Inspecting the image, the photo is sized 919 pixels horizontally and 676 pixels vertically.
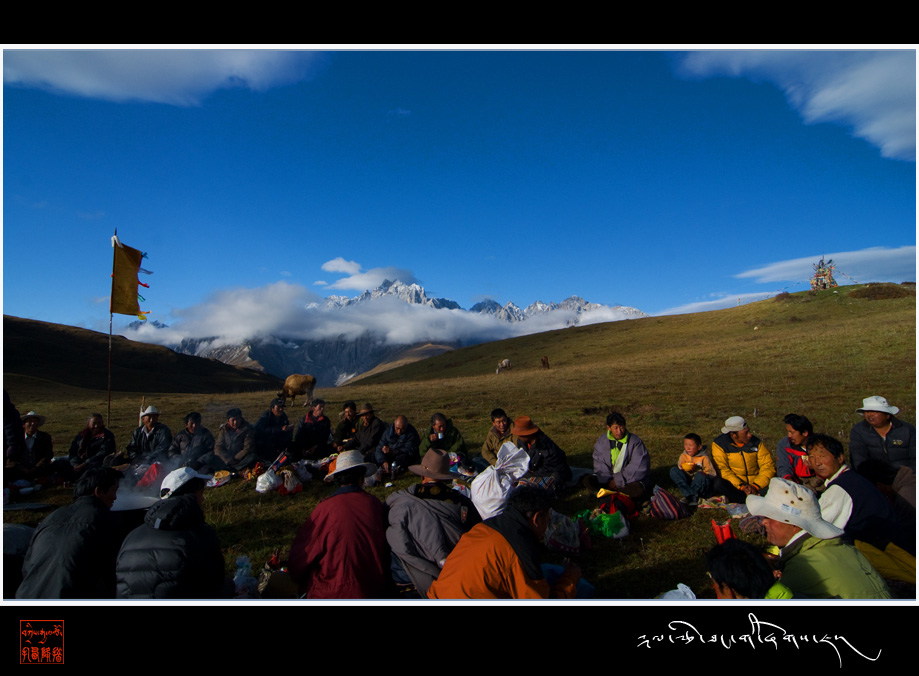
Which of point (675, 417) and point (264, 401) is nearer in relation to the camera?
point (675, 417)

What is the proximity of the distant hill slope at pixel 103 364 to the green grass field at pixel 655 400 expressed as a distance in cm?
5005

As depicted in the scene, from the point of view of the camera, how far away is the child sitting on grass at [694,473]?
25.6 ft

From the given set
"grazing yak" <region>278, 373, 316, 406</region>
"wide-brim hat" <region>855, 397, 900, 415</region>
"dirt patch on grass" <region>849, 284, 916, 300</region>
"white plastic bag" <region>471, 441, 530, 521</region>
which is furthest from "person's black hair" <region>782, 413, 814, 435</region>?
"dirt patch on grass" <region>849, 284, 916, 300</region>

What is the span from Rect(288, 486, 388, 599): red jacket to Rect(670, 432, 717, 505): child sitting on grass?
5.83m

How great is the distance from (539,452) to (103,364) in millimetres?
119071

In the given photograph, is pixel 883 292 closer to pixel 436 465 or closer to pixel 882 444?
pixel 882 444

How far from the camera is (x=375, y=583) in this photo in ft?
14.0

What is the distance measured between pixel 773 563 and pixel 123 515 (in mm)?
7170

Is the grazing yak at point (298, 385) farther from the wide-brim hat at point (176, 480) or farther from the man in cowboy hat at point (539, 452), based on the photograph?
the wide-brim hat at point (176, 480)

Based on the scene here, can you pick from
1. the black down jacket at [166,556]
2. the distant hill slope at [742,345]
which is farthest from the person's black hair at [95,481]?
the distant hill slope at [742,345]

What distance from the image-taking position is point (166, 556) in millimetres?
3672

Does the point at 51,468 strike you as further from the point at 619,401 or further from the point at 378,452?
the point at 619,401
